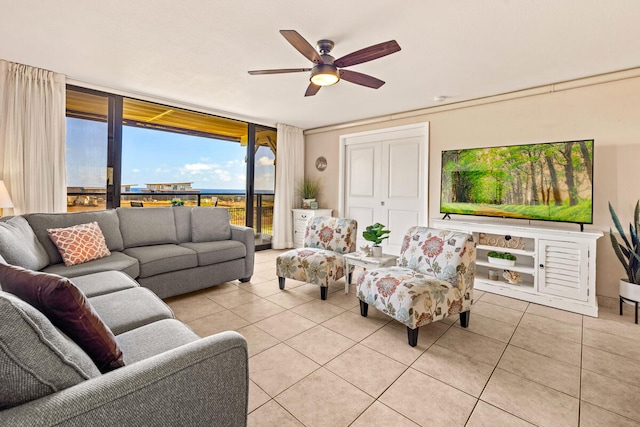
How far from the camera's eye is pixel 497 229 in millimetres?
3459

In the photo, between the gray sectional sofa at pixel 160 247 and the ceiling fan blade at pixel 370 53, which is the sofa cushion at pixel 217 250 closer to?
the gray sectional sofa at pixel 160 247

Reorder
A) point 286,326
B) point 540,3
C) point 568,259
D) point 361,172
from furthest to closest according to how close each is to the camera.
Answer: point 361,172 → point 568,259 → point 286,326 → point 540,3

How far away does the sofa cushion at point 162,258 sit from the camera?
290cm

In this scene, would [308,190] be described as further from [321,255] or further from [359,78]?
[359,78]

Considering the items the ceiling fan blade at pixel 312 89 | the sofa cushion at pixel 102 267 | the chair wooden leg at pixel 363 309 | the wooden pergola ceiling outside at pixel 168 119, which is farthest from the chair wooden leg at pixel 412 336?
the wooden pergola ceiling outside at pixel 168 119

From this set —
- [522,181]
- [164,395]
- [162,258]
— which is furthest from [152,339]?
[522,181]

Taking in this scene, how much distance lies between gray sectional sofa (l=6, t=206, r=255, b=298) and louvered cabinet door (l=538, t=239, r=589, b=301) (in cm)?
320

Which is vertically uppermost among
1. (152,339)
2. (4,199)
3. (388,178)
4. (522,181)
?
(388,178)

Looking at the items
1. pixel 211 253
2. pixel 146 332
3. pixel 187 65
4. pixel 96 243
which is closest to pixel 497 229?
pixel 211 253

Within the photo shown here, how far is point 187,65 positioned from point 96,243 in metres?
1.91

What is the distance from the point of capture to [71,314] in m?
0.96

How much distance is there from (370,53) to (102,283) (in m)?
2.51

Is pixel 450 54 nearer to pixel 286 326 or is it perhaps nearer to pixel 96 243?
pixel 286 326

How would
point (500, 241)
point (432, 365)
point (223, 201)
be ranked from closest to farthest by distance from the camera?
1. point (432, 365)
2. point (500, 241)
3. point (223, 201)
